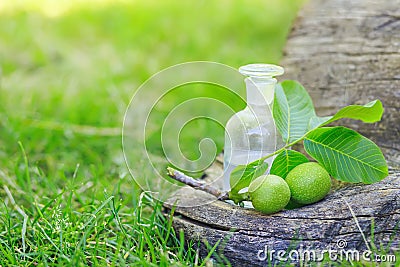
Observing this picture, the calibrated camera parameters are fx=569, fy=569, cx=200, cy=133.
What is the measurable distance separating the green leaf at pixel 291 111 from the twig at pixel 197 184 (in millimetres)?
230

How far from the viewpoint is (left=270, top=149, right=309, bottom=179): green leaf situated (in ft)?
4.97

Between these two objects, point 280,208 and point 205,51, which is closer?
point 280,208

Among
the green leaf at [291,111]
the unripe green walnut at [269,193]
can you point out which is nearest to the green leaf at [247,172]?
the unripe green walnut at [269,193]

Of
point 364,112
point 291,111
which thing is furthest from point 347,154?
point 291,111

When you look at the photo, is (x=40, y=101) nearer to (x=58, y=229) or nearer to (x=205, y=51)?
(x=205, y=51)

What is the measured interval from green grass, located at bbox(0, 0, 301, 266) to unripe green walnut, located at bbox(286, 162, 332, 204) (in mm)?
306

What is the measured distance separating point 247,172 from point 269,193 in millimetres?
83

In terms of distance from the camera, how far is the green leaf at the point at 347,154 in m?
1.45

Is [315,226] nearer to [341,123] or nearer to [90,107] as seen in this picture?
[341,123]

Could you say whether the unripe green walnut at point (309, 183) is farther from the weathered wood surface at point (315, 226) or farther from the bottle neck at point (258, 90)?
the bottle neck at point (258, 90)

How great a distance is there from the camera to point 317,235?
1.38m

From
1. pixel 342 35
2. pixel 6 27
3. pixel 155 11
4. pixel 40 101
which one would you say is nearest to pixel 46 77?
pixel 40 101

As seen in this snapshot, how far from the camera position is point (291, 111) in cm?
164

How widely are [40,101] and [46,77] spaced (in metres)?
0.49
